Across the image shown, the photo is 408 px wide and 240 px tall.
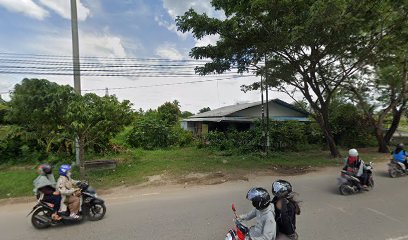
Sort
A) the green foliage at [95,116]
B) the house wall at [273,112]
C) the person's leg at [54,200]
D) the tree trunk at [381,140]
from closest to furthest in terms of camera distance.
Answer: the person's leg at [54,200], the green foliage at [95,116], the tree trunk at [381,140], the house wall at [273,112]

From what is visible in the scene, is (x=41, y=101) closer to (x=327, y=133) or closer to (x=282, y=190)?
(x=282, y=190)

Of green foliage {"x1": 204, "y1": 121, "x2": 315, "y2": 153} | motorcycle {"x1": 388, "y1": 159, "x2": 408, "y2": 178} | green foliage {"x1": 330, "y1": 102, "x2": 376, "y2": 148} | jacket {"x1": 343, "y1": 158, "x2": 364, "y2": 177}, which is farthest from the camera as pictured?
green foliage {"x1": 330, "y1": 102, "x2": 376, "y2": 148}

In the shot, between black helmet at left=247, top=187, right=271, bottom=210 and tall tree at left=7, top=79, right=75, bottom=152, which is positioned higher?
tall tree at left=7, top=79, right=75, bottom=152

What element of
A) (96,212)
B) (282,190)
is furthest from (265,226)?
(96,212)

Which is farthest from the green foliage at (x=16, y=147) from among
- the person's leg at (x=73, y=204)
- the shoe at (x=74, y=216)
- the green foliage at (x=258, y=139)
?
the green foliage at (x=258, y=139)

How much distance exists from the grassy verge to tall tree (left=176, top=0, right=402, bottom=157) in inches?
148

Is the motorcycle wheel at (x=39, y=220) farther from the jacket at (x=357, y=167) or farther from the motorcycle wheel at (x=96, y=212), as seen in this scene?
the jacket at (x=357, y=167)

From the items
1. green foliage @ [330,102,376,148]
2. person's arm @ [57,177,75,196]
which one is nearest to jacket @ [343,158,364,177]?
person's arm @ [57,177,75,196]

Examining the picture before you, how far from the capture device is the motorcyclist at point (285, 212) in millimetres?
3471

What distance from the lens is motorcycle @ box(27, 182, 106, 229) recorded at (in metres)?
5.86

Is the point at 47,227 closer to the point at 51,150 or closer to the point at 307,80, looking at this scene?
the point at 51,150

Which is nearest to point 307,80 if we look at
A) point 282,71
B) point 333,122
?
point 282,71

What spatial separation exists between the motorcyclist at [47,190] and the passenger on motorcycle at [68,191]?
0.45 ft

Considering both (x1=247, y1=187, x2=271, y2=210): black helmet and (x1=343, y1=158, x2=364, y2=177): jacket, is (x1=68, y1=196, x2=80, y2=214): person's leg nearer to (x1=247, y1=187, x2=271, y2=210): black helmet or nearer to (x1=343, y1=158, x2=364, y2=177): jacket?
(x1=247, y1=187, x2=271, y2=210): black helmet
